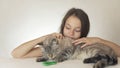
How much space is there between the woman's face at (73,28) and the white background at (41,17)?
674 millimetres

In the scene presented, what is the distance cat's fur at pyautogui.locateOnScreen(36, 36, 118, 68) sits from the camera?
1.06m

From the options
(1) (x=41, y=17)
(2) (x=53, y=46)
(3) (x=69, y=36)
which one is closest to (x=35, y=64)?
(2) (x=53, y=46)

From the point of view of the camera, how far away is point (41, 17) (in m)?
1.94

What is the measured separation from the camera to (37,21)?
1.94m

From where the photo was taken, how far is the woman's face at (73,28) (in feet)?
4.06

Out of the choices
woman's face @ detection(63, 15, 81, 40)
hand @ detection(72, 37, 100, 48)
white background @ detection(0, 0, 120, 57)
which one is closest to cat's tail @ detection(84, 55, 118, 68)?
hand @ detection(72, 37, 100, 48)

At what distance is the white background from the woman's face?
67 cm

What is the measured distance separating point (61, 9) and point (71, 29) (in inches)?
28.8

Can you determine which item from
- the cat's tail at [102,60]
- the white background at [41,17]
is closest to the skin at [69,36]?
the cat's tail at [102,60]

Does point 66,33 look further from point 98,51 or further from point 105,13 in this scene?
point 105,13

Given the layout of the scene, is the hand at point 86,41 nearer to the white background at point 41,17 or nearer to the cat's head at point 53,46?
the cat's head at point 53,46

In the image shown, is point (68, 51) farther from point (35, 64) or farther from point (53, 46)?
point (35, 64)

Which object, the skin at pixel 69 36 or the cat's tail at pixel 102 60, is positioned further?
the skin at pixel 69 36

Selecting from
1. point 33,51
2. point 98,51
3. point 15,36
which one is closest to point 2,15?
point 15,36
